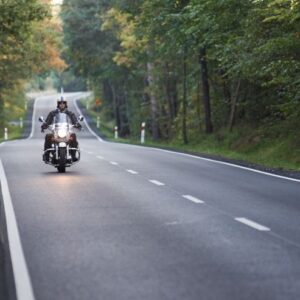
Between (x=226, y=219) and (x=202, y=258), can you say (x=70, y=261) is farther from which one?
(x=226, y=219)

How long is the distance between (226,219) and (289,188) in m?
5.18

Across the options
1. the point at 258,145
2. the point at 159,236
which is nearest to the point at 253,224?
the point at 159,236

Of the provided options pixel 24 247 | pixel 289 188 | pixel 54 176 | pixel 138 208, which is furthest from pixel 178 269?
pixel 54 176

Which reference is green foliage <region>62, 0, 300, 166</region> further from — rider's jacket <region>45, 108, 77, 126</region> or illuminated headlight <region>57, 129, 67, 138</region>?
illuminated headlight <region>57, 129, 67, 138</region>

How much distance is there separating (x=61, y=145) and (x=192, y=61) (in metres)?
21.0

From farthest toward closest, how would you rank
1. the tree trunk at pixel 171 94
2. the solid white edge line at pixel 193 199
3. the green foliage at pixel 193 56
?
the tree trunk at pixel 171 94 → the green foliage at pixel 193 56 → the solid white edge line at pixel 193 199

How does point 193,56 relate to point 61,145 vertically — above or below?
above

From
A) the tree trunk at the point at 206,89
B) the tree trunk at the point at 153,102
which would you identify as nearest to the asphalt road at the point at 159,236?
the tree trunk at the point at 206,89

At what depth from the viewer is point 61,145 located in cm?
1852

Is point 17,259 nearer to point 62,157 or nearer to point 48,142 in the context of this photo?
point 62,157

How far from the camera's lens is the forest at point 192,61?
21.7m

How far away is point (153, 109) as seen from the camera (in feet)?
158

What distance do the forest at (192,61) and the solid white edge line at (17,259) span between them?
945 centimetres

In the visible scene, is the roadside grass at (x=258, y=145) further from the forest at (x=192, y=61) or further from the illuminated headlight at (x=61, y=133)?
the illuminated headlight at (x=61, y=133)
